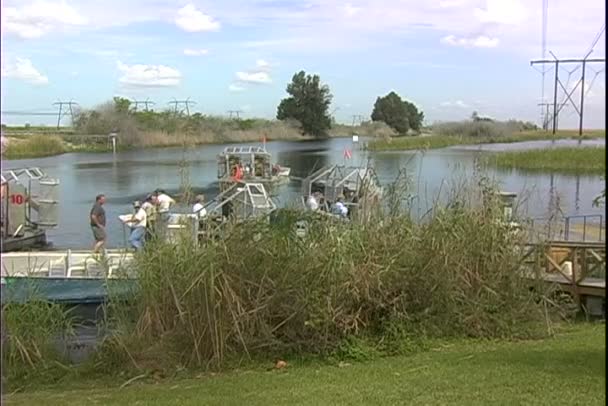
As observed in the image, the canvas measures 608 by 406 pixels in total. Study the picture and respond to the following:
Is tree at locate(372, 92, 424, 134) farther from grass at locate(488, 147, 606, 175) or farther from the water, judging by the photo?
grass at locate(488, 147, 606, 175)

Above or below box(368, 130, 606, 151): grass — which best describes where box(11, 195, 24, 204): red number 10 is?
above

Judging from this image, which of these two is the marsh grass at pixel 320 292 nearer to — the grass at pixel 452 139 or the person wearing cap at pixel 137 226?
the person wearing cap at pixel 137 226

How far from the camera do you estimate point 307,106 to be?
93.9 metres

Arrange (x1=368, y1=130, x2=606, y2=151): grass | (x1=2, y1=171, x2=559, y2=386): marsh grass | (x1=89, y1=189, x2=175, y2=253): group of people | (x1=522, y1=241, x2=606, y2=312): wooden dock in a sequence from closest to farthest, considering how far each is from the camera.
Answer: (x1=2, y1=171, x2=559, y2=386): marsh grass, (x1=89, y1=189, x2=175, y2=253): group of people, (x1=522, y1=241, x2=606, y2=312): wooden dock, (x1=368, y1=130, x2=606, y2=151): grass

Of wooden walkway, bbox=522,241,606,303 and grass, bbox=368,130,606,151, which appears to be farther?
grass, bbox=368,130,606,151

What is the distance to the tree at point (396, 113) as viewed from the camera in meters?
76.2

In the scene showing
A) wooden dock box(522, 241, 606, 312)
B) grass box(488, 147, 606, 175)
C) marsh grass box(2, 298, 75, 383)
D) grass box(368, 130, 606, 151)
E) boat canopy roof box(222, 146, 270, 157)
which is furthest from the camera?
grass box(488, 147, 606, 175)

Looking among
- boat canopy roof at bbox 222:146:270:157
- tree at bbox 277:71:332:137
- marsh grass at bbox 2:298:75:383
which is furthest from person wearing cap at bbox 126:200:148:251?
tree at bbox 277:71:332:137

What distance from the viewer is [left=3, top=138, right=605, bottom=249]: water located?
13320mm

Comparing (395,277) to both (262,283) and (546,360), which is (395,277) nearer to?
(262,283)

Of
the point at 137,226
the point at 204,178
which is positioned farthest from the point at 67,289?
the point at 204,178

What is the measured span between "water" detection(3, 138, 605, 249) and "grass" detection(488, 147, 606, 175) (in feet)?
5.07

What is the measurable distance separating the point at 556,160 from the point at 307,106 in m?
43.8

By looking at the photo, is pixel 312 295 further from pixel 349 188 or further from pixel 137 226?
pixel 349 188
